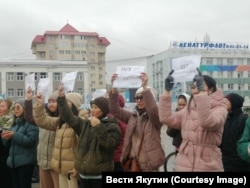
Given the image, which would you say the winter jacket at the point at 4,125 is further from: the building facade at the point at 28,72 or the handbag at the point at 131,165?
the building facade at the point at 28,72

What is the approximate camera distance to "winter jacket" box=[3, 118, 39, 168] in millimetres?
5695

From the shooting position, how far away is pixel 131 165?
4746 millimetres

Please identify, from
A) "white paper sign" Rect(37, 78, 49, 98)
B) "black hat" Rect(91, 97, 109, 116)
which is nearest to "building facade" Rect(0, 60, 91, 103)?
"white paper sign" Rect(37, 78, 49, 98)

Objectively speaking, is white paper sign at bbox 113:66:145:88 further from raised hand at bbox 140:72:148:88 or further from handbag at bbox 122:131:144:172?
handbag at bbox 122:131:144:172

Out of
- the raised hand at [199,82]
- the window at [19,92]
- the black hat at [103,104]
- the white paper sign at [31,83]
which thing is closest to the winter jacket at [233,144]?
the raised hand at [199,82]

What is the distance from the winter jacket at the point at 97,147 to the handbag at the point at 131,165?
18 cm

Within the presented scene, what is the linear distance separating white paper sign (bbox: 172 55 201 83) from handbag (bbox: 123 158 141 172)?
1027 mm

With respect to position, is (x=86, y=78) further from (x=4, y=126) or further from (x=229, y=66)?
(x=4, y=126)

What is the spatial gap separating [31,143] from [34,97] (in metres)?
0.63

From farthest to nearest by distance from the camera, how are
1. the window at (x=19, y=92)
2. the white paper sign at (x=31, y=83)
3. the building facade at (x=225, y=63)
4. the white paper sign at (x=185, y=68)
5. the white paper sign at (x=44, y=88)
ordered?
the building facade at (x=225, y=63)
the window at (x=19, y=92)
the white paper sign at (x=31, y=83)
the white paper sign at (x=44, y=88)
the white paper sign at (x=185, y=68)

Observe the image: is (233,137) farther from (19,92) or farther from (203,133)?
(19,92)

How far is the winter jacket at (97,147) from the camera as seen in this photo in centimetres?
454

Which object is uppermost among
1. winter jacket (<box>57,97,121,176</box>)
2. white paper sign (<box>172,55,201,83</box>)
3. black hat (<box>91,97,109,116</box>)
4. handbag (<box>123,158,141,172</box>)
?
white paper sign (<box>172,55,201,83</box>)

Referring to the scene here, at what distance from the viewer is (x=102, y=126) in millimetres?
4516
